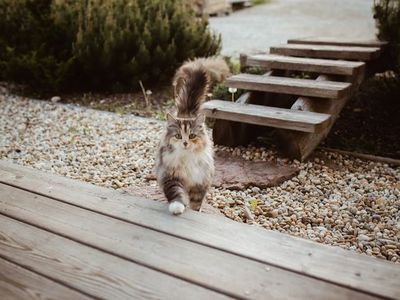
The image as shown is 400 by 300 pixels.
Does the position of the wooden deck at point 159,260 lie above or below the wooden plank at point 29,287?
above

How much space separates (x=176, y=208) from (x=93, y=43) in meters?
3.99

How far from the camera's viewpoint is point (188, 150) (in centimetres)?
221

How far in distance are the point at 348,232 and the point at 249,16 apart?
416 inches

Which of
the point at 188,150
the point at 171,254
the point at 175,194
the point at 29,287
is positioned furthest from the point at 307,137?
the point at 29,287

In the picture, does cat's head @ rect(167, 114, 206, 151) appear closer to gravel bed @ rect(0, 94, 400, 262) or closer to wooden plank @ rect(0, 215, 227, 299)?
gravel bed @ rect(0, 94, 400, 262)

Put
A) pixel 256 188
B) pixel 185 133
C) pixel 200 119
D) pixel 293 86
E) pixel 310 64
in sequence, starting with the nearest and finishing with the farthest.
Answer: pixel 185 133, pixel 200 119, pixel 256 188, pixel 293 86, pixel 310 64

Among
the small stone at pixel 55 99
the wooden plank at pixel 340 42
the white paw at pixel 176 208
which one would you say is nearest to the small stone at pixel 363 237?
the white paw at pixel 176 208

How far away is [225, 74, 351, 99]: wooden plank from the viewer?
3384 mm

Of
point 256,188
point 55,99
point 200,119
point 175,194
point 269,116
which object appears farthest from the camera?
point 55,99

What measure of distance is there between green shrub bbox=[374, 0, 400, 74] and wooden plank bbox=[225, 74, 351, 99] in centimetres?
93

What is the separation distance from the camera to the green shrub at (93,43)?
5352 mm

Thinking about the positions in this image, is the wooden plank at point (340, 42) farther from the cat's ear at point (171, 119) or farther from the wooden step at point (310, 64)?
the cat's ear at point (171, 119)

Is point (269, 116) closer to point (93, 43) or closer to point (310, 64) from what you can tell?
point (310, 64)

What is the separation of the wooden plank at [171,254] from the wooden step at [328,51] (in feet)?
10.1
